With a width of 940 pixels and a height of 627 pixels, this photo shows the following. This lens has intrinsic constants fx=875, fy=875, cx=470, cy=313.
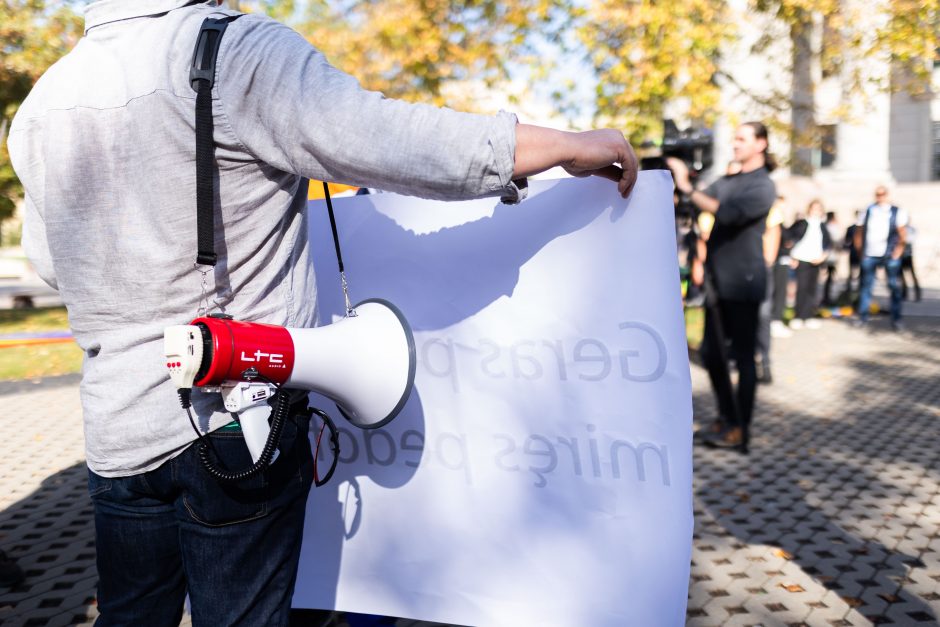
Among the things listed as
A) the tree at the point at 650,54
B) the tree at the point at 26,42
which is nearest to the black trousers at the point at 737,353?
the tree at the point at 650,54

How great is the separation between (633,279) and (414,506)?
849mm

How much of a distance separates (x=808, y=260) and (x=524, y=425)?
11245 millimetres

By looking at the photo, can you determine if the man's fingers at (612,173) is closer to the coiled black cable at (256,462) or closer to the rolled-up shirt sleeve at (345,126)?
the rolled-up shirt sleeve at (345,126)

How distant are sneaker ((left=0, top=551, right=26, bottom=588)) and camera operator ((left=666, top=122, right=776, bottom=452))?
4.05 meters

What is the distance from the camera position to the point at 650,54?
1159 centimetres

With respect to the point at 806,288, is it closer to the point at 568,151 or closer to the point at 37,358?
the point at 37,358

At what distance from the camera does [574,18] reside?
12758 millimetres

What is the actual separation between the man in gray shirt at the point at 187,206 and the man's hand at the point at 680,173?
285 centimetres

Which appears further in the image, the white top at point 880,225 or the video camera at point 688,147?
the white top at point 880,225

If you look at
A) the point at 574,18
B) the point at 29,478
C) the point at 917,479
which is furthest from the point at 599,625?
the point at 574,18

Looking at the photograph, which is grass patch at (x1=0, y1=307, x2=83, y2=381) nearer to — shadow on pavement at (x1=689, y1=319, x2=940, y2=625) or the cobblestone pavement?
the cobblestone pavement

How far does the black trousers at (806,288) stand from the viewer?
12.4 m

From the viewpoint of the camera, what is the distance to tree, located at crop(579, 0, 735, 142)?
11516 millimetres

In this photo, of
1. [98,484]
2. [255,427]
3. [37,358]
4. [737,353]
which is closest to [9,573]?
[98,484]
